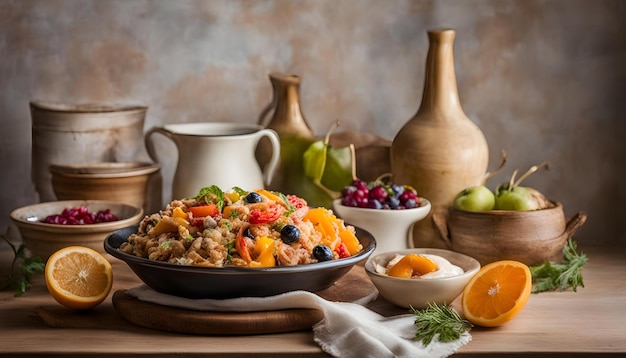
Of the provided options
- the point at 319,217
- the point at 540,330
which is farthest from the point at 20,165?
the point at 540,330

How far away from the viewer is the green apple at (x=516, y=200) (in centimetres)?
231

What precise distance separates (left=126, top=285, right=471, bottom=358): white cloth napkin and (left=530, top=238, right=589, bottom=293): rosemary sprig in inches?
19.8

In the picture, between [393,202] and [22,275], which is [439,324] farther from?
[22,275]

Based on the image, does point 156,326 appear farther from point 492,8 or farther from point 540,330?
point 492,8

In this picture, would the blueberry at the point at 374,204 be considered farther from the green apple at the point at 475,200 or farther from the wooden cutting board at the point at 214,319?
the wooden cutting board at the point at 214,319

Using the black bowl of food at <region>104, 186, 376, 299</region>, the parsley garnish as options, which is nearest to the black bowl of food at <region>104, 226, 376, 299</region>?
the black bowl of food at <region>104, 186, 376, 299</region>

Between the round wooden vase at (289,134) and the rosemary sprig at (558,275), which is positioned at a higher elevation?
the round wooden vase at (289,134)

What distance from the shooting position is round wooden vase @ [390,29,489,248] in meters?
2.43

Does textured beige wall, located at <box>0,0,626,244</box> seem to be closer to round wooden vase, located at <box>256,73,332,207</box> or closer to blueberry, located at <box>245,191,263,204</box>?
round wooden vase, located at <box>256,73,332,207</box>

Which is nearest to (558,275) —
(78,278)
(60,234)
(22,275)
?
(78,278)

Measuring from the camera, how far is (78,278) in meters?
1.90

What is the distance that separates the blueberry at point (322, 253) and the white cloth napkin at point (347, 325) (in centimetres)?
9

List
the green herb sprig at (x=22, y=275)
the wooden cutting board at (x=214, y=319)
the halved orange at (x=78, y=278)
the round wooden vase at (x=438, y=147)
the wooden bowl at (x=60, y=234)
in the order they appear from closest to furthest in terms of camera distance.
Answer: the wooden cutting board at (x=214, y=319)
the halved orange at (x=78, y=278)
the green herb sprig at (x=22, y=275)
the wooden bowl at (x=60, y=234)
the round wooden vase at (x=438, y=147)

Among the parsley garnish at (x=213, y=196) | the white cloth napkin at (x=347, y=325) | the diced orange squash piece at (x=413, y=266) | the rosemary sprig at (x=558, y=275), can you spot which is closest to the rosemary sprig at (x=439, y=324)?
the white cloth napkin at (x=347, y=325)
